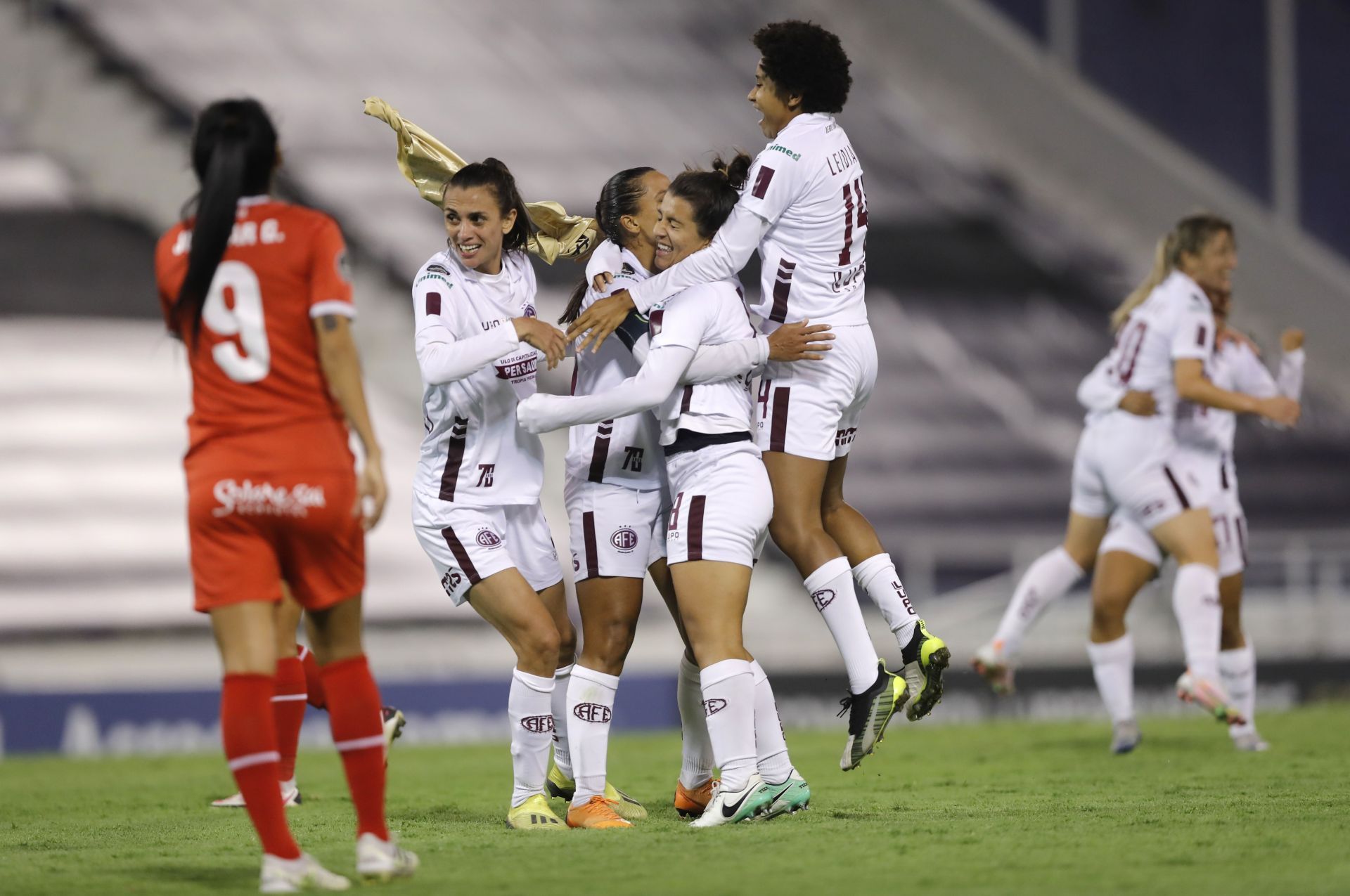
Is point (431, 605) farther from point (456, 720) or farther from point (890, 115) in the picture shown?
point (890, 115)

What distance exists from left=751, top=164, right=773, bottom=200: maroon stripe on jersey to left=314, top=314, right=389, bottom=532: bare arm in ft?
6.16

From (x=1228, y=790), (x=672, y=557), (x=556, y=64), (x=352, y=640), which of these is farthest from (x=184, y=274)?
(x=556, y=64)

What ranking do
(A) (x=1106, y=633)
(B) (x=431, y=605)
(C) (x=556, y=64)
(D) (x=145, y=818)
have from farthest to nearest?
(C) (x=556, y=64) < (B) (x=431, y=605) < (A) (x=1106, y=633) < (D) (x=145, y=818)

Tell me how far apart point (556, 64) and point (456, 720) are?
7437mm

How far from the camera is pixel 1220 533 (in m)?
7.79

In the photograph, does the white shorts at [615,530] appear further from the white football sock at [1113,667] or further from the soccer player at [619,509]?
the white football sock at [1113,667]

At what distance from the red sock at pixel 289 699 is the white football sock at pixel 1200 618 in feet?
13.2

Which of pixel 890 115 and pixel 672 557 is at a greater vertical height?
pixel 890 115

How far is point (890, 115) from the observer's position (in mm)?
16578

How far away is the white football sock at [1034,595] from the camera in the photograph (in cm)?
841

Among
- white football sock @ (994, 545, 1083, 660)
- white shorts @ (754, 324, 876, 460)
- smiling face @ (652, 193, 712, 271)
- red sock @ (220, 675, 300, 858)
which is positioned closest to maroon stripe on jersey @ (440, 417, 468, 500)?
smiling face @ (652, 193, 712, 271)

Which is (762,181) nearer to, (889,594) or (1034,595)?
(889,594)

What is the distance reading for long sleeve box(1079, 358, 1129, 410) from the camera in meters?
8.07

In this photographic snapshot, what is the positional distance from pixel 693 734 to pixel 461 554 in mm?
1042
